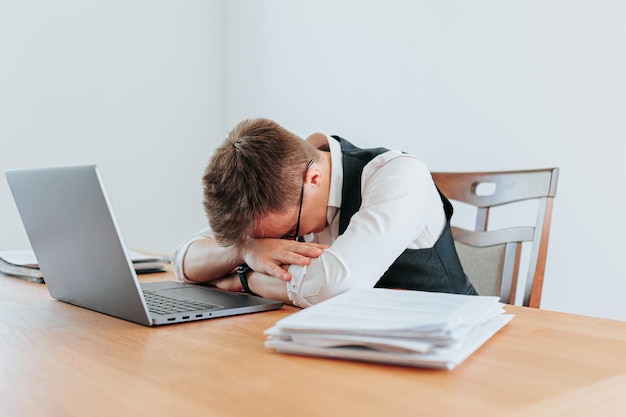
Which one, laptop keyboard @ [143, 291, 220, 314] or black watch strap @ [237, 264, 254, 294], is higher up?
laptop keyboard @ [143, 291, 220, 314]

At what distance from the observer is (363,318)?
73 cm

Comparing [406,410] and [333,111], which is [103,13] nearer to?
[333,111]

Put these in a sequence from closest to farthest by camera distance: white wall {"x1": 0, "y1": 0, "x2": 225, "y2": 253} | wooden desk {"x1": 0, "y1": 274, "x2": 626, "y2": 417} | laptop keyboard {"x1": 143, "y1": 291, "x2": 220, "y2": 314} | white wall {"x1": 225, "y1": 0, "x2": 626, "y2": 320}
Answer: wooden desk {"x1": 0, "y1": 274, "x2": 626, "y2": 417}
laptop keyboard {"x1": 143, "y1": 291, "x2": 220, "y2": 314}
white wall {"x1": 225, "y1": 0, "x2": 626, "y2": 320}
white wall {"x1": 0, "y1": 0, "x2": 225, "y2": 253}

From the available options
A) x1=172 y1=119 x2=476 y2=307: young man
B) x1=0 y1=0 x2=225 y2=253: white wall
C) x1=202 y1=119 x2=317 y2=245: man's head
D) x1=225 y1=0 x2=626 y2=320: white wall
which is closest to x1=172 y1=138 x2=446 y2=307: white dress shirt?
x1=172 y1=119 x2=476 y2=307: young man

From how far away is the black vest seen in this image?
1.37 meters

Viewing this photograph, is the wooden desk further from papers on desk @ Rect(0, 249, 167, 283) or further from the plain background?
the plain background

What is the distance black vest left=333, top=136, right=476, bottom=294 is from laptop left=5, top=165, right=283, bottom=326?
373 mm

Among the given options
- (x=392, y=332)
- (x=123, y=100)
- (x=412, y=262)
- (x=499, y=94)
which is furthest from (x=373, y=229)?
(x=123, y=100)

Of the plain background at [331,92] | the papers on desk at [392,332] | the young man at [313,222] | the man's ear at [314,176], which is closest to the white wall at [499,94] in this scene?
the plain background at [331,92]

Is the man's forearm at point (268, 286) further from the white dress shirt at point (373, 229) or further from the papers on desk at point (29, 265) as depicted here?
the papers on desk at point (29, 265)

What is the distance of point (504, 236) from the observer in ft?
5.08

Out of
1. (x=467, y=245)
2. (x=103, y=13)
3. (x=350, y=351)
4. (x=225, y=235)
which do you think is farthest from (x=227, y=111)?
(x=350, y=351)

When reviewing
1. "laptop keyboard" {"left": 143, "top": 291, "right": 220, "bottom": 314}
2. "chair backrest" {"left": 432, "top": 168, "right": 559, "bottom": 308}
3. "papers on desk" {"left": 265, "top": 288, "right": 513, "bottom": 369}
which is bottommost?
"chair backrest" {"left": 432, "top": 168, "right": 559, "bottom": 308}

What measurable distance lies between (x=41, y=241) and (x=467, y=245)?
1074 millimetres
